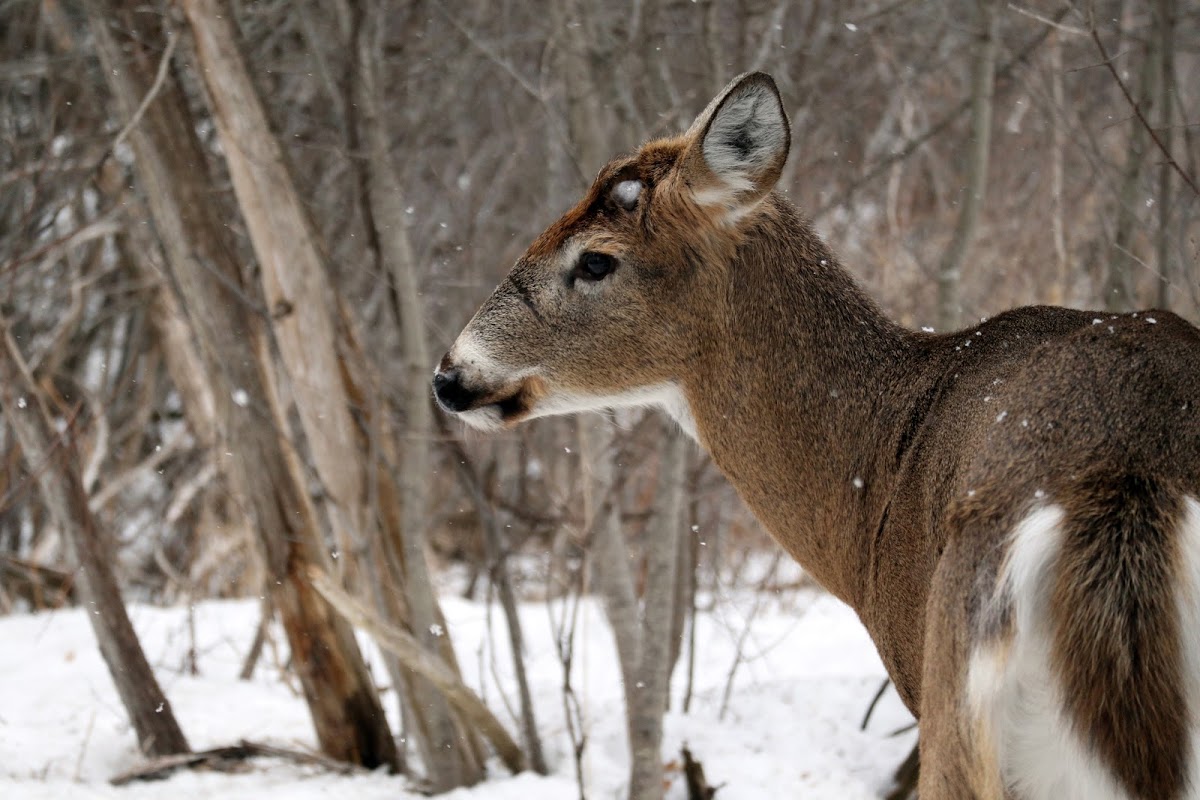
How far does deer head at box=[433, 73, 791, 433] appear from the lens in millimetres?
3775

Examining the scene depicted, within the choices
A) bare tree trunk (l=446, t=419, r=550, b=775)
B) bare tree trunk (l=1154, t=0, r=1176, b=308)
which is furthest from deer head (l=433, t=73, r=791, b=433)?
bare tree trunk (l=1154, t=0, r=1176, b=308)

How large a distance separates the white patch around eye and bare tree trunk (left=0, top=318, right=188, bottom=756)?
10.2 feet

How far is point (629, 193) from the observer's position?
3814mm

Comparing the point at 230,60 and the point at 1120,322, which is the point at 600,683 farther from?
the point at 1120,322

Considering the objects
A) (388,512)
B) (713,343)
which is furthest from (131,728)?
(713,343)

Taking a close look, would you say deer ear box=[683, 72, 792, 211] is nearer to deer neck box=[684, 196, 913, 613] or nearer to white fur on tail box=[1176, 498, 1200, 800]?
deer neck box=[684, 196, 913, 613]

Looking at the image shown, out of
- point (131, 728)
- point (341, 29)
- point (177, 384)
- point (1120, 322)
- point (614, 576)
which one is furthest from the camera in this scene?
point (177, 384)

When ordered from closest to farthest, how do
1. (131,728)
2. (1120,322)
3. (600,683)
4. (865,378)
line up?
(1120,322), (865,378), (131,728), (600,683)

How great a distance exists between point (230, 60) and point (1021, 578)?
14.0 ft

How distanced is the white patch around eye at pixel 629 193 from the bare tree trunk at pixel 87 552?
3096mm

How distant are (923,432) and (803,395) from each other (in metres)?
0.43

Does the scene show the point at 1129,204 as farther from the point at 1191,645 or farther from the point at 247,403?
the point at 247,403

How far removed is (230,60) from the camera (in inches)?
213

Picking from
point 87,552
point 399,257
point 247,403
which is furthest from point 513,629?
point 87,552
